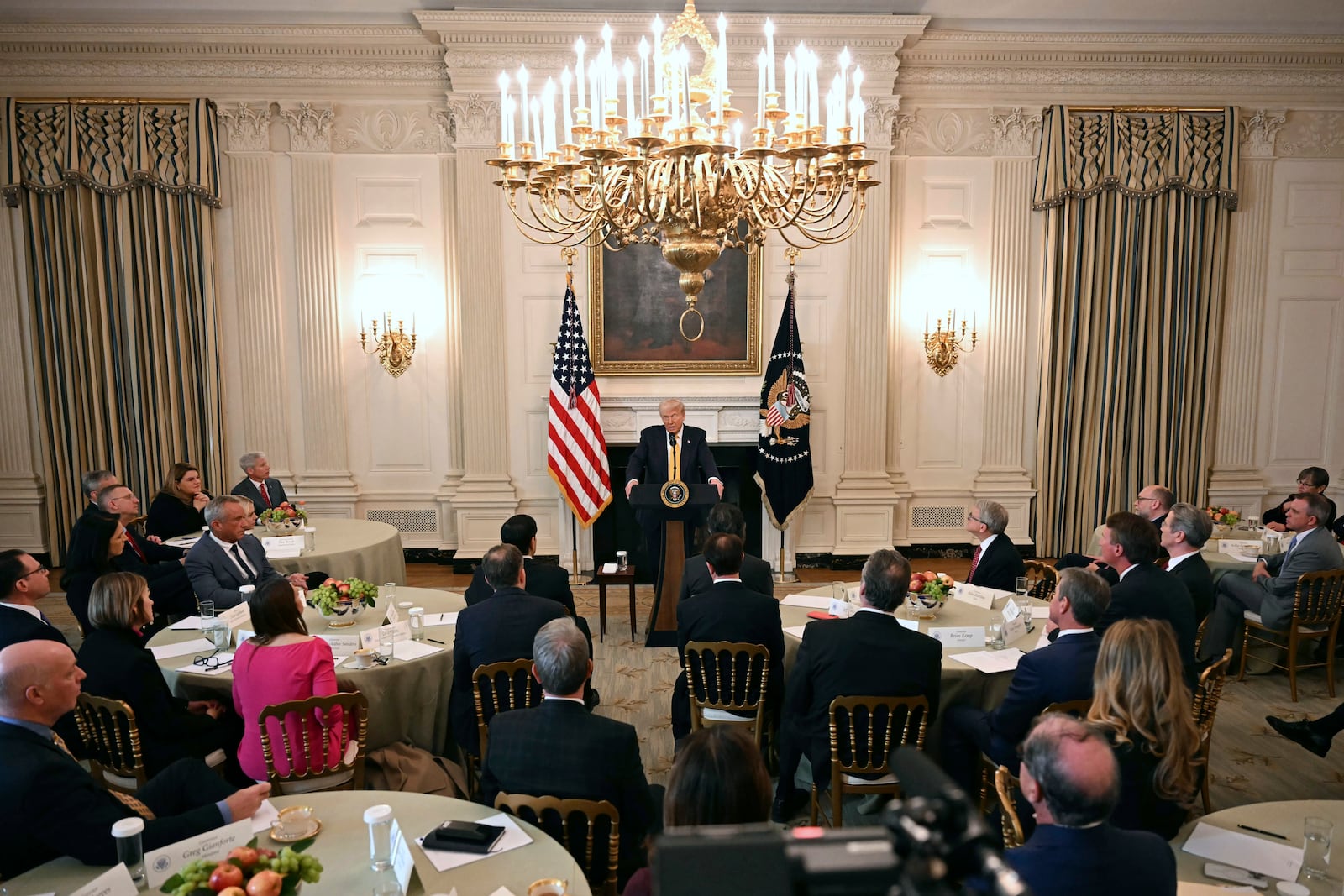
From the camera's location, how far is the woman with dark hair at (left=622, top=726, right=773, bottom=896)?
76.0 inches

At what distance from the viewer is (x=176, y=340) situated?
820cm

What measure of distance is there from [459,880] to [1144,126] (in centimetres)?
876

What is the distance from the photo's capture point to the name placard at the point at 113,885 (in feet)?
7.14

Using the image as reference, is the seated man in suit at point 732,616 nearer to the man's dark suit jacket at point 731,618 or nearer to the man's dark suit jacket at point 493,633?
the man's dark suit jacket at point 731,618

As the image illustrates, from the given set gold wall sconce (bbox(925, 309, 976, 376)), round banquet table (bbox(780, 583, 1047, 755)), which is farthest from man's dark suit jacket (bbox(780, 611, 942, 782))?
gold wall sconce (bbox(925, 309, 976, 376))

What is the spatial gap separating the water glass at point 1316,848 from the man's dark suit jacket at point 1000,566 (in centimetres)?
276

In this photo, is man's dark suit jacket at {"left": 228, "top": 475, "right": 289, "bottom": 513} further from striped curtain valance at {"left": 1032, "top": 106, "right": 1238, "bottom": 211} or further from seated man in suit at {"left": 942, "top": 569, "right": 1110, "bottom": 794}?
striped curtain valance at {"left": 1032, "top": 106, "right": 1238, "bottom": 211}

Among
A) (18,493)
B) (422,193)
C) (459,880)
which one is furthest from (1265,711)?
(18,493)

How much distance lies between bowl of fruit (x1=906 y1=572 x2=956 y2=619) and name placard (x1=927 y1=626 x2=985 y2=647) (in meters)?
0.29

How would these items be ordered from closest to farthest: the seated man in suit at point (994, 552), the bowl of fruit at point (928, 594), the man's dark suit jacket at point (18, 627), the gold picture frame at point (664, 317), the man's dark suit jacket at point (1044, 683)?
1. the man's dark suit jacket at point (1044, 683)
2. the man's dark suit jacket at point (18, 627)
3. the bowl of fruit at point (928, 594)
4. the seated man in suit at point (994, 552)
5. the gold picture frame at point (664, 317)

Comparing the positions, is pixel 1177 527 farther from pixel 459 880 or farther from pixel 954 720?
pixel 459 880

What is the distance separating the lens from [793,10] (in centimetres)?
777

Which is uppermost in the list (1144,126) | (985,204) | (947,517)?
(1144,126)

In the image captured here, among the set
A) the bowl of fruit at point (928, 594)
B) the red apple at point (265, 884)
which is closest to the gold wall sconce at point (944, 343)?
the bowl of fruit at point (928, 594)
